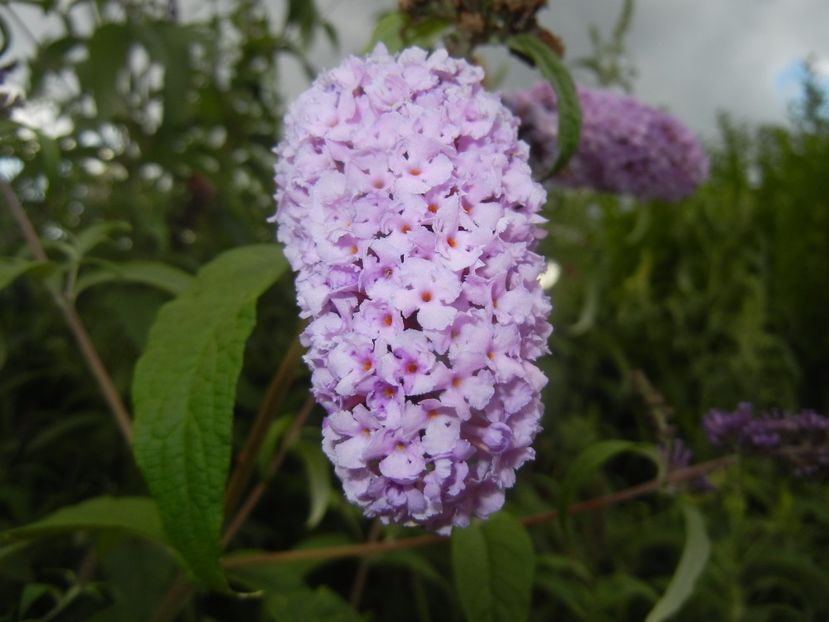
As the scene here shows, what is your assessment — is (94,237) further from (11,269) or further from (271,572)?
(271,572)

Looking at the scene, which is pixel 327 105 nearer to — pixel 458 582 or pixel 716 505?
pixel 458 582

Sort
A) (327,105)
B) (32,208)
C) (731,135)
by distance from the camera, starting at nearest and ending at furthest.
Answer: (327,105)
(32,208)
(731,135)

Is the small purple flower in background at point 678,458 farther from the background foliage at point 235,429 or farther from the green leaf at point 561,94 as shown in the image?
the green leaf at point 561,94

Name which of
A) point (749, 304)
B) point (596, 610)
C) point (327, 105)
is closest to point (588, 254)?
point (749, 304)

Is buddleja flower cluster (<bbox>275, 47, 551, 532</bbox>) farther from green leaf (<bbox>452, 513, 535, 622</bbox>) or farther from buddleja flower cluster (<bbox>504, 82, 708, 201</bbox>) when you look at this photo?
buddleja flower cluster (<bbox>504, 82, 708, 201</bbox>)

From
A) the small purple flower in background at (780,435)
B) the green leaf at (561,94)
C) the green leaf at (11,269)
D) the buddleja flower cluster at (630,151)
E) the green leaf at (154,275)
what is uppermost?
the buddleja flower cluster at (630,151)

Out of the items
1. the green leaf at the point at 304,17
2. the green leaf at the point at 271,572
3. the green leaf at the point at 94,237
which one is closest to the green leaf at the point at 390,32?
the green leaf at the point at 94,237

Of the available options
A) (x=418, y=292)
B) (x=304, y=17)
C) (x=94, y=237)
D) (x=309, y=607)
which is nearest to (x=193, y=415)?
(x=418, y=292)
